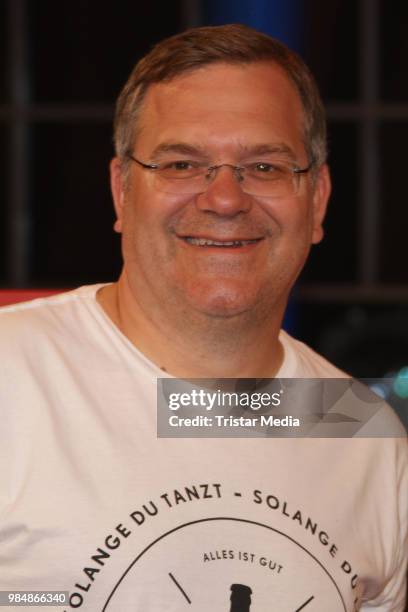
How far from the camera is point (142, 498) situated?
100 centimetres

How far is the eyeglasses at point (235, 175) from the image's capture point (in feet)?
3.47

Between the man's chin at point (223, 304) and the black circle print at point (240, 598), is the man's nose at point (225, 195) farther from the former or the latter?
the black circle print at point (240, 598)

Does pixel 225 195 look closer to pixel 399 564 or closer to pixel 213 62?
pixel 213 62

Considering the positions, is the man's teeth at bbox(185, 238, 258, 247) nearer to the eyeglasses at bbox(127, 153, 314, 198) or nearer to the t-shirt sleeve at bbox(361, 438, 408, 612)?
the eyeglasses at bbox(127, 153, 314, 198)

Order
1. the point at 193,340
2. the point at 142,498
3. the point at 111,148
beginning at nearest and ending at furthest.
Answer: the point at 142,498 → the point at 193,340 → the point at 111,148

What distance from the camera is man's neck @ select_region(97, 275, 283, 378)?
1.10 m

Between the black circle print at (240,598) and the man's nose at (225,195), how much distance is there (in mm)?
393

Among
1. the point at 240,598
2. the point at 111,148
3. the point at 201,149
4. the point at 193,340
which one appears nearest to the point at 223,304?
the point at 193,340

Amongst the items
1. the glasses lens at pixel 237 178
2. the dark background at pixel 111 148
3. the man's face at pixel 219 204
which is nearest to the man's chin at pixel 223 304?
the man's face at pixel 219 204

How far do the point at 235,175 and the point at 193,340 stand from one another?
195 mm

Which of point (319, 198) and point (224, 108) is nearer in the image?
point (224, 108)

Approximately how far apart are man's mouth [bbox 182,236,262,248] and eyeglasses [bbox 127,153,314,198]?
52mm

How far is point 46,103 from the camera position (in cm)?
337

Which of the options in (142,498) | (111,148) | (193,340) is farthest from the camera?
(111,148)
